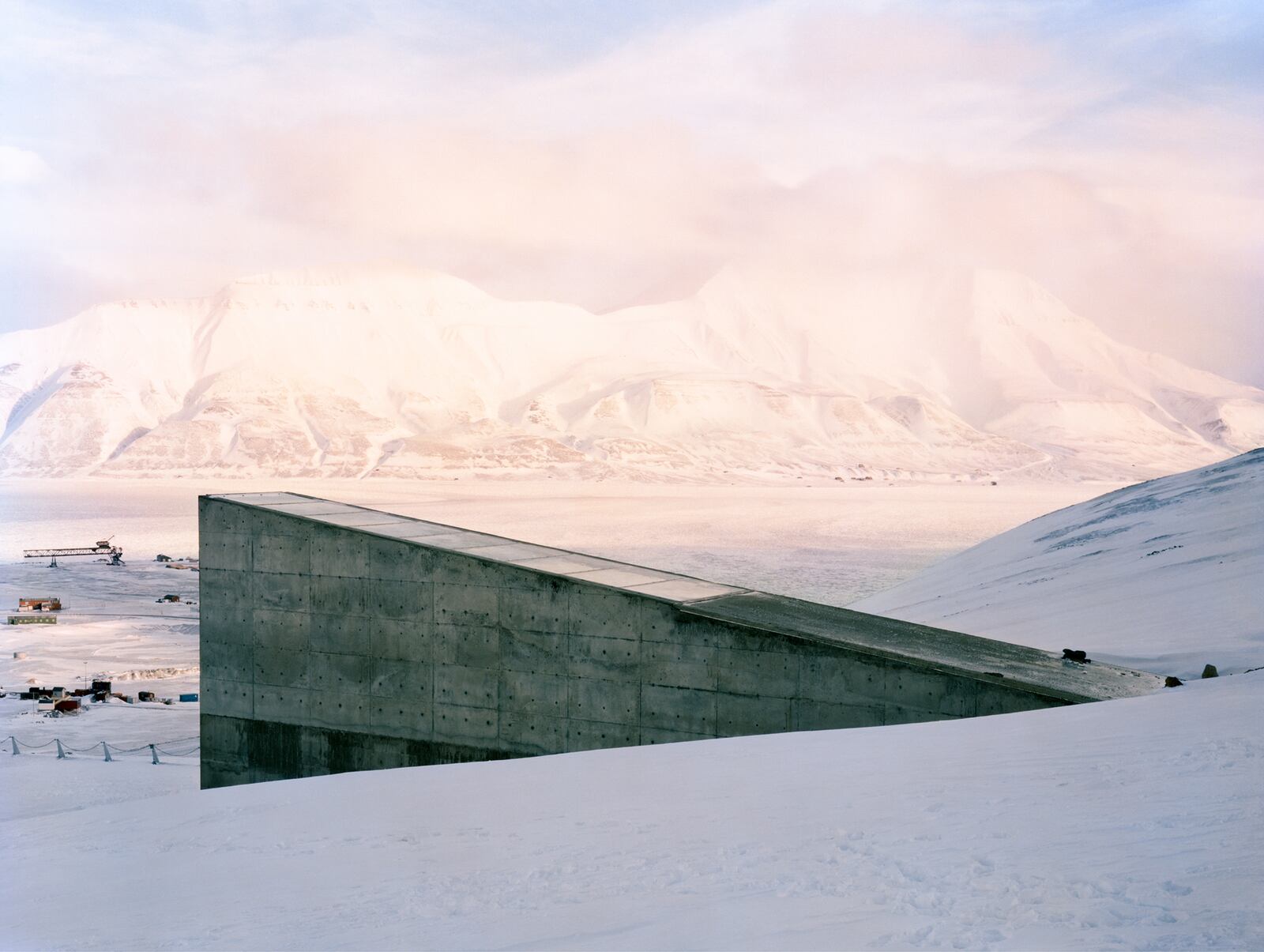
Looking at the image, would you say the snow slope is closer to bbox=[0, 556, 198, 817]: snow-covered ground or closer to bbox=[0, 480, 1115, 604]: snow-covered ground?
bbox=[0, 556, 198, 817]: snow-covered ground

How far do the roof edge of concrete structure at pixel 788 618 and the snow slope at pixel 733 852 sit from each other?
1878 millimetres

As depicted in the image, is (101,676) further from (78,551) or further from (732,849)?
(78,551)

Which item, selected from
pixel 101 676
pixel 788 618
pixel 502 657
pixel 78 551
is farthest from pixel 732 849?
pixel 78 551

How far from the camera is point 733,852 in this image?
226 inches

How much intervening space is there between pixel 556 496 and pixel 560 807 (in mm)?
114969

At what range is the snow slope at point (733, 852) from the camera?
4.64m

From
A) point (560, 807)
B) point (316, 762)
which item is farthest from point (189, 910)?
point (316, 762)

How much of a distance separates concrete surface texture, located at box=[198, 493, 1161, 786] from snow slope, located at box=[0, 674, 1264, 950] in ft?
6.27

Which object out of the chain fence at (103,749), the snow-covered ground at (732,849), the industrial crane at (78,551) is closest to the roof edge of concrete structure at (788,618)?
the snow-covered ground at (732,849)

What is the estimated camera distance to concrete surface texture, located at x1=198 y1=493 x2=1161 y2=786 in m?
11.0

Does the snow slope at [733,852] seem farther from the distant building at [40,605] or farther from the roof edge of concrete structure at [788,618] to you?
the distant building at [40,605]

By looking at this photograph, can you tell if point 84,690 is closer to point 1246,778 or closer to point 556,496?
point 1246,778

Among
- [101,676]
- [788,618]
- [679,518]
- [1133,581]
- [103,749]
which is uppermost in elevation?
[788,618]

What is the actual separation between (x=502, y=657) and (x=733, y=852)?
721 cm
